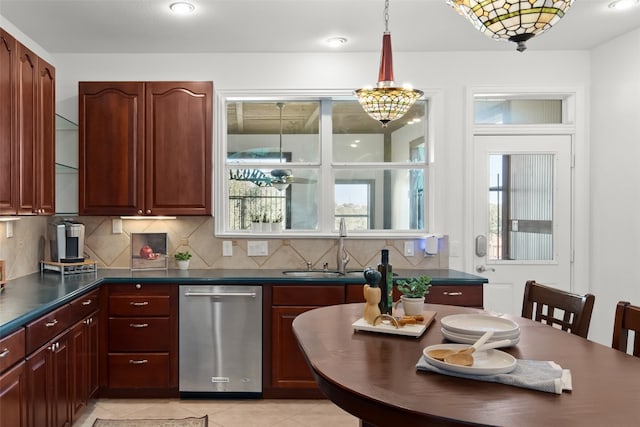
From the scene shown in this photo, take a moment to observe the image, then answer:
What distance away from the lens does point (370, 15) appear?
3.38 metres

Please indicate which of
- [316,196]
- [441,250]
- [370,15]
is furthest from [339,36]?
[441,250]

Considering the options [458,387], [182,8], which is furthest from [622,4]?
[458,387]

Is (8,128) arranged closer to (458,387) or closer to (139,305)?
(139,305)

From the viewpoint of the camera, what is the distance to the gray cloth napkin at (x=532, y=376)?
1.41m

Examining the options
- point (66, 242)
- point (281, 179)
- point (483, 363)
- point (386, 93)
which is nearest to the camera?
point (483, 363)

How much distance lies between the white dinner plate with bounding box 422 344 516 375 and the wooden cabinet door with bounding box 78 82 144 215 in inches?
113

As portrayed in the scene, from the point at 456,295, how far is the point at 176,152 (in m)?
2.32

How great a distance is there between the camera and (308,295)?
11.9 feet

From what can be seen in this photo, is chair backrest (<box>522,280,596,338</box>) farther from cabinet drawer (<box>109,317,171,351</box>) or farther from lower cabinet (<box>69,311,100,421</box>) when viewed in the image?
lower cabinet (<box>69,311,100,421</box>)

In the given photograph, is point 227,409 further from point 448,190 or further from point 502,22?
point 502,22

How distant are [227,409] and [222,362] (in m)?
0.31

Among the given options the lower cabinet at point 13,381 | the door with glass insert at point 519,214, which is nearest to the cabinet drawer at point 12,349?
the lower cabinet at point 13,381

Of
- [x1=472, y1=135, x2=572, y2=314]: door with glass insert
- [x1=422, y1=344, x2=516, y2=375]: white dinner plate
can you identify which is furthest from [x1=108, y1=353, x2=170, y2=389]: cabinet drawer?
[x1=472, y1=135, x2=572, y2=314]: door with glass insert

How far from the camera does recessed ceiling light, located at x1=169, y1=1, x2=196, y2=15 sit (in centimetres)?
317
